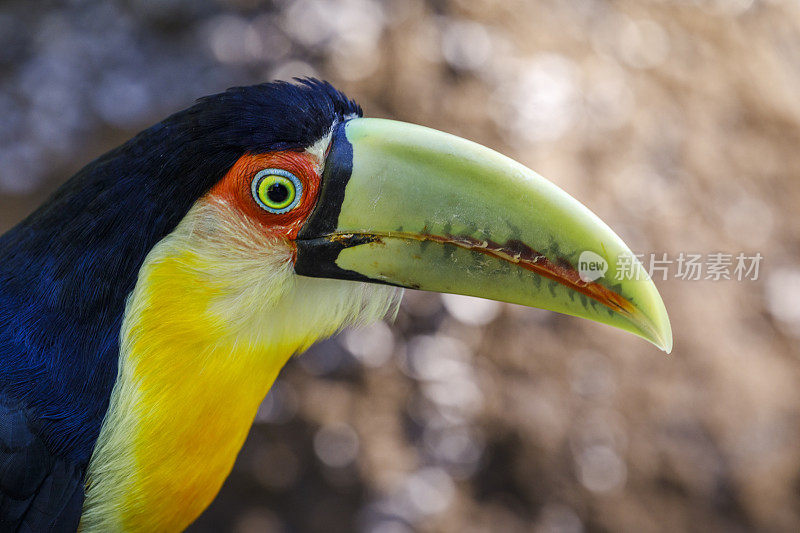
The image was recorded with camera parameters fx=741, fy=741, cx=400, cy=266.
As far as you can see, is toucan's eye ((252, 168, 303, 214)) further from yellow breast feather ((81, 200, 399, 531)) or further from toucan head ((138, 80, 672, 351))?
yellow breast feather ((81, 200, 399, 531))

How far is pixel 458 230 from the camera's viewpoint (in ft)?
8.14

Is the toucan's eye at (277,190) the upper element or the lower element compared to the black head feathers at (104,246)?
upper

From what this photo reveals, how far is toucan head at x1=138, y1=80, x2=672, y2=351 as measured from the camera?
8.07ft

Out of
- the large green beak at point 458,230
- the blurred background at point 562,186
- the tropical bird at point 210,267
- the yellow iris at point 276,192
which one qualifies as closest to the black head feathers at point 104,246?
the tropical bird at point 210,267

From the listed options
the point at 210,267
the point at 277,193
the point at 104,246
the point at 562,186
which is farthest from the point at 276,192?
the point at 562,186

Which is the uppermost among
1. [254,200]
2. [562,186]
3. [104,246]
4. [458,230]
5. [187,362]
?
[562,186]

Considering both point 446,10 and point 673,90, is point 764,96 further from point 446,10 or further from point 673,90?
point 446,10

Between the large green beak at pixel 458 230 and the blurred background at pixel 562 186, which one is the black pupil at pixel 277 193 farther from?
the blurred background at pixel 562 186

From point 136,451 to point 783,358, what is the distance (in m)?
4.62

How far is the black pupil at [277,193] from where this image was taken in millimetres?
2500

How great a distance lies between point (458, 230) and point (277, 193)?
0.62 meters

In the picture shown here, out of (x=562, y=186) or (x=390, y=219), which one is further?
(x=562, y=186)

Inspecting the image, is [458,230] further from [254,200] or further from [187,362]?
[187,362]

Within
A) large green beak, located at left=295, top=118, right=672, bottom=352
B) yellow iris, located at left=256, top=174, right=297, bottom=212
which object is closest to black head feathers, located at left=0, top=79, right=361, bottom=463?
yellow iris, located at left=256, top=174, right=297, bottom=212
